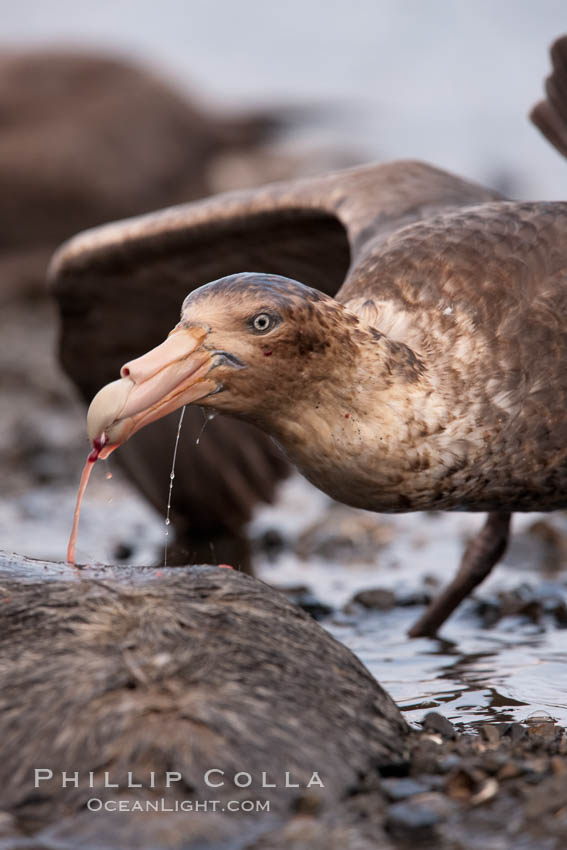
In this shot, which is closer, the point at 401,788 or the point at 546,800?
the point at 546,800

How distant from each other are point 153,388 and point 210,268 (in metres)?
2.89

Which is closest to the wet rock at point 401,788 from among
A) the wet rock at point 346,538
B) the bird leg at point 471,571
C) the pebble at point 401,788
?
the pebble at point 401,788

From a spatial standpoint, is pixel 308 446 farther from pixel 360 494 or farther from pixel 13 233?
pixel 13 233

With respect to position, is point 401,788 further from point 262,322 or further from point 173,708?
point 262,322

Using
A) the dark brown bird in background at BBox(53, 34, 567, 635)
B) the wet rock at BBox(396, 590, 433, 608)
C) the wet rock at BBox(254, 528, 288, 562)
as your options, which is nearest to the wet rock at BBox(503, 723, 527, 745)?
the dark brown bird in background at BBox(53, 34, 567, 635)

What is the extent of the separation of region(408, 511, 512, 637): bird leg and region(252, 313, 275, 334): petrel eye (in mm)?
1967

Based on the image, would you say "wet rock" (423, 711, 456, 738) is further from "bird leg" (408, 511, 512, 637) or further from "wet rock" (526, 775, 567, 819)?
"bird leg" (408, 511, 512, 637)

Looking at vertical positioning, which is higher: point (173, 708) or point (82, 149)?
point (82, 149)

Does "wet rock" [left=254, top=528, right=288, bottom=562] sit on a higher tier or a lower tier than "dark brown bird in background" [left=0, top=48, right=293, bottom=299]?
lower

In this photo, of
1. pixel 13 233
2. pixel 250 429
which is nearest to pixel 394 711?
pixel 250 429

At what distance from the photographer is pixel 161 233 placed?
609 centimetres

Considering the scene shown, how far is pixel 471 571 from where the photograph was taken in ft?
17.9

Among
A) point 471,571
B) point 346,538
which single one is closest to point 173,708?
point 471,571

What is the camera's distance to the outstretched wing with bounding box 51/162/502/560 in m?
5.67
